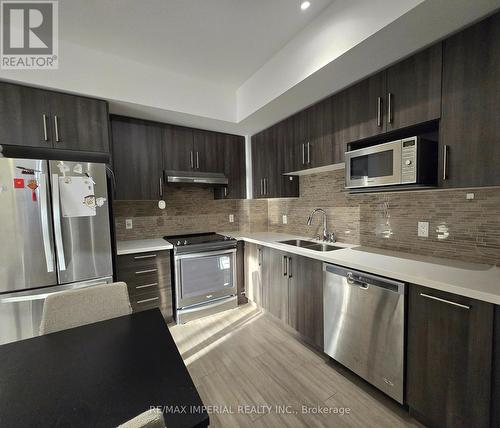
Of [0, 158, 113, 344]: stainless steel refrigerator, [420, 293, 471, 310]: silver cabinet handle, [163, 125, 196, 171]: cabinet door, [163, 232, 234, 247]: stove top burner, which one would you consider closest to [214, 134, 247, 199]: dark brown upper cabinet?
[163, 125, 196, 171]: cabinet door

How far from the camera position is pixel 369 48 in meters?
1.43

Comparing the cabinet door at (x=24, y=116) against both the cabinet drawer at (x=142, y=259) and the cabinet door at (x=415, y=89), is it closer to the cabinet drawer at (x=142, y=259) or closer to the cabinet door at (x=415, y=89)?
the cabinet drawer at (x=142, y=259)

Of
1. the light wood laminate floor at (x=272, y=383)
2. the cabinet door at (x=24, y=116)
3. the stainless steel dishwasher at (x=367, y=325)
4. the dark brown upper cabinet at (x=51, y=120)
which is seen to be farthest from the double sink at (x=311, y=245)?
the cabinet door at (x=24, y=116)

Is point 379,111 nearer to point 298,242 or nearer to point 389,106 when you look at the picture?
point 389,106

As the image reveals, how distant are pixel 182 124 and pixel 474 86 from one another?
104 inches

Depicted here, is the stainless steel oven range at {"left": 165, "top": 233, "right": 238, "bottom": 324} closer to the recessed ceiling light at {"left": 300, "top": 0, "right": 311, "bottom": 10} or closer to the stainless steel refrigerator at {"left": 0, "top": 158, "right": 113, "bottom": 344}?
the stainless steel refrigerator at {"left": 0, "top": 158, "right": 113, "bottom": 344}

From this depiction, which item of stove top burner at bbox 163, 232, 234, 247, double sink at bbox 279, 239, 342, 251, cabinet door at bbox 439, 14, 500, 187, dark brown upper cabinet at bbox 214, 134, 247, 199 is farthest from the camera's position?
dark brown upper cabinet at bbox 214, 134, 247, 199

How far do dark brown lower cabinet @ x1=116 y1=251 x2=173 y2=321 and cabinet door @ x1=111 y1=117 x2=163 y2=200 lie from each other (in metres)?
0.72

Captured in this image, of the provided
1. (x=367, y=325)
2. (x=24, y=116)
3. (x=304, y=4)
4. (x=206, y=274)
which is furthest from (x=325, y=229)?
(x=24, y=116)

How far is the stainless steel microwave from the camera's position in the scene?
1.43 metres

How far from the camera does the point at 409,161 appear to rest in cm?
145

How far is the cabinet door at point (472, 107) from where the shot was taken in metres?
1.20

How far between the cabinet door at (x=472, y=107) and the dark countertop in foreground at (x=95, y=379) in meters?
1.74

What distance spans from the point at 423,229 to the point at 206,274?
2199mm
